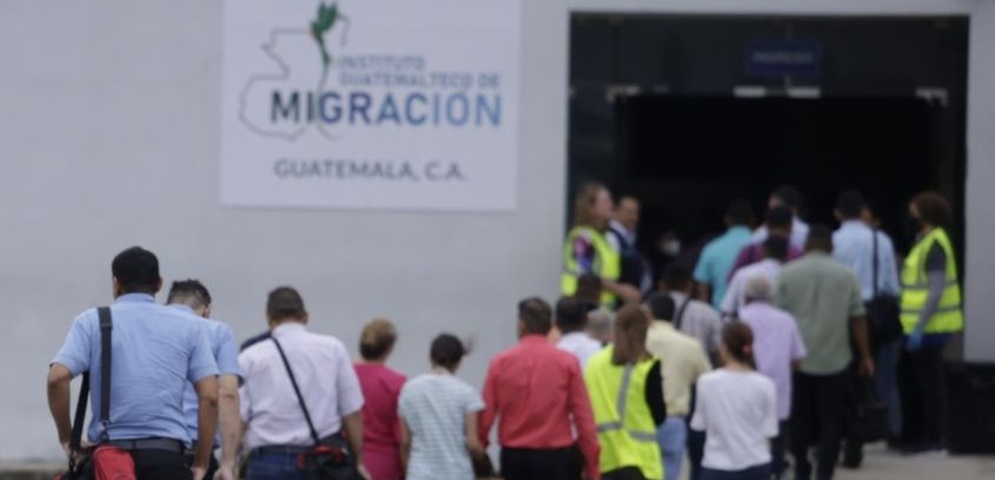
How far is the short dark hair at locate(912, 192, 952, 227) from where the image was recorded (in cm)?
1623

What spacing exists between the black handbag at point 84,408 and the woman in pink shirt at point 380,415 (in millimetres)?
3301

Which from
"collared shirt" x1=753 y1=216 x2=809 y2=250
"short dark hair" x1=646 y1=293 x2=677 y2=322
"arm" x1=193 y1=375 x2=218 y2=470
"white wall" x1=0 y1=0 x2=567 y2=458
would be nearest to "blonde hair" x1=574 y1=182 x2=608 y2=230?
"white wall" x1=0 y1=0 x2=567 y2=458

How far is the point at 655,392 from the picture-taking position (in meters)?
13.2

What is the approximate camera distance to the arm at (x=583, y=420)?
12.9 m

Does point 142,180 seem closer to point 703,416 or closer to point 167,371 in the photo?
point 703,416

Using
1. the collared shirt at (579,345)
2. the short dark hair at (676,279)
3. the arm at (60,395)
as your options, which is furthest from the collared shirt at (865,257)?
the arm at (60,395)

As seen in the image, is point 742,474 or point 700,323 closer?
point 742,474

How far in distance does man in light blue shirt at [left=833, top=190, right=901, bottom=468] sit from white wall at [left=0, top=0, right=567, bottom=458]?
2.09 m

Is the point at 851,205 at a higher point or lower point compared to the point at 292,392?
higher

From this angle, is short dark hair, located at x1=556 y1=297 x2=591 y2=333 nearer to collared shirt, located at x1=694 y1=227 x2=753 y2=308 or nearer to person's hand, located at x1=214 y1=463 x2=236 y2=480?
collared shirt, located at x1=694 y1=227 x2=753 y2=308

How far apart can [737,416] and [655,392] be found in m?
0.52

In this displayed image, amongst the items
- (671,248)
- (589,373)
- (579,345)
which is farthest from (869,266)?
(589,373)

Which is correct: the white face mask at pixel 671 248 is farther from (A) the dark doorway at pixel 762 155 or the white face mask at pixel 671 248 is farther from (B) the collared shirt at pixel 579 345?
(B) the collared shirt at pixel 579 345

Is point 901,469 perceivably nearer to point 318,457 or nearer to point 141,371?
point 318,457
